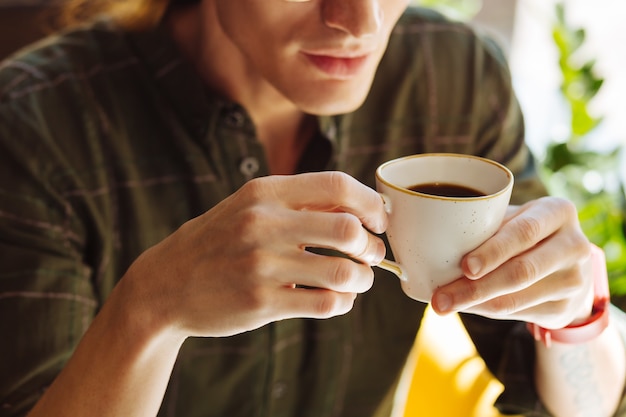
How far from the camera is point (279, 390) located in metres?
1.39

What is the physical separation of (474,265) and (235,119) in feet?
1.97

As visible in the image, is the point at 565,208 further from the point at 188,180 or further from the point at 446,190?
the point at 188,180

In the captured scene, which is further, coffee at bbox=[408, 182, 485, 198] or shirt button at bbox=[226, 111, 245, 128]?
shirt button at bbox=[226, 111, 245, 128]

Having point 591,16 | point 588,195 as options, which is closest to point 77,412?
point 588,195

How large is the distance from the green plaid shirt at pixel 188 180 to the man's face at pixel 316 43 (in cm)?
20

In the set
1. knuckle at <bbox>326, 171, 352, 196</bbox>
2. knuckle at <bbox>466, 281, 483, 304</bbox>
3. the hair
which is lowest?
knuckle at <bbox>466, 281, 483, 304</bbox>

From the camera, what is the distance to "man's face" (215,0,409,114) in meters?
1.00

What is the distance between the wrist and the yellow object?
0.26m

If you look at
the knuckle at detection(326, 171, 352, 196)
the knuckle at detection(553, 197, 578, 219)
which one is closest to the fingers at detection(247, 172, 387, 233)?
the knuckle at detection(326, 171, 352, 196)

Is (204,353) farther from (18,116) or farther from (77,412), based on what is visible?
(18,116)

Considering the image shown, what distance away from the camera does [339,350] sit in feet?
4.73

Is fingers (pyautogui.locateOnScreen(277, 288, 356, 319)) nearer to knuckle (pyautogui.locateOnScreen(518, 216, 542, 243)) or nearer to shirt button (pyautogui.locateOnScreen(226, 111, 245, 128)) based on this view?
knuckle (pyautogui.locateOnScreen(518, 216, 542, 243))

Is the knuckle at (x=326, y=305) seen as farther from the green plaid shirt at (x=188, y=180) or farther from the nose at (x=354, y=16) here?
the green plaid shirt at (x=188, y=180)

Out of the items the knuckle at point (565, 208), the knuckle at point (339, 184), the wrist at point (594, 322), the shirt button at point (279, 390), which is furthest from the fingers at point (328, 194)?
the shirt button at point (279, 390)
